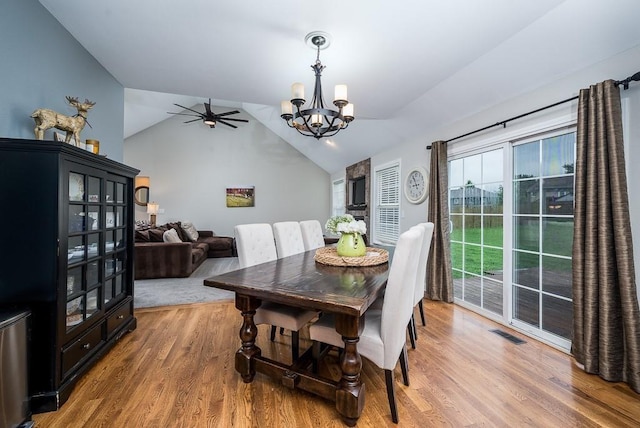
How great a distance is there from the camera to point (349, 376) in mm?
1548

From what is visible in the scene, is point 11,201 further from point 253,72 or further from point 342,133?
point 342,133

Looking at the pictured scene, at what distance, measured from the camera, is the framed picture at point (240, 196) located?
26.2 feet

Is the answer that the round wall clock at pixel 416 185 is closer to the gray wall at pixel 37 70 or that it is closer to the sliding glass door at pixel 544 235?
the sliding glass door at pixel 544 235

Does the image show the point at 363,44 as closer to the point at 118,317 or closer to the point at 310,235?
the point at 310,235

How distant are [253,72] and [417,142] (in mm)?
2577

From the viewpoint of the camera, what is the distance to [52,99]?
2.12 meters

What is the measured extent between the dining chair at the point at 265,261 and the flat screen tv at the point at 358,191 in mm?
4032

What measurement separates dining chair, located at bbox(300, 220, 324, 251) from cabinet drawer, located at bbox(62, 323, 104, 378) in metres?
2.06

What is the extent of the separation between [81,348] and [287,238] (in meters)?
1.81

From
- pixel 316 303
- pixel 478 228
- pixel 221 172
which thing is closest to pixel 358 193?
pixel 478 228

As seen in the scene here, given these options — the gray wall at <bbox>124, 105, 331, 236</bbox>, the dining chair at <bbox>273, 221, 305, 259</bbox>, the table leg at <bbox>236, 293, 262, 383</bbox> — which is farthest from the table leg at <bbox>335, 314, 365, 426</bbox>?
the gray wall at <bbox>124, 105, 331, 236</bbox>

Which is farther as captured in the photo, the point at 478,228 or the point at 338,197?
the point at 338,197

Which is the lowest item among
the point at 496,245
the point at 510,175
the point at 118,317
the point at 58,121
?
the point at 118,317

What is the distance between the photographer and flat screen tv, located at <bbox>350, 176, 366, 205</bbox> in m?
6.50
